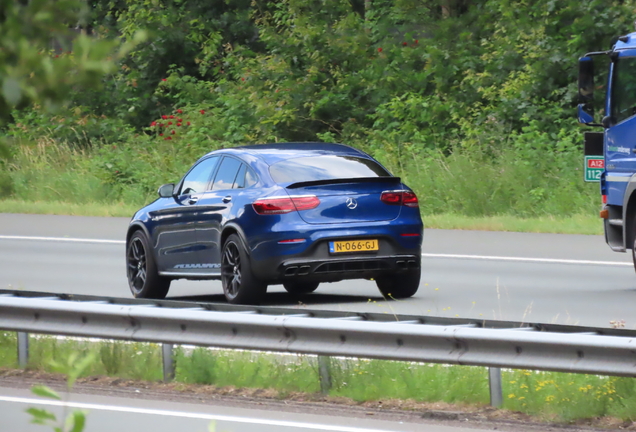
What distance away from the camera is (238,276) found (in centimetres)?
1201

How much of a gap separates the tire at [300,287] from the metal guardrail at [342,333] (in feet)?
13.7

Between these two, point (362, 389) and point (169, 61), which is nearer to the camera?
point (362, 389)

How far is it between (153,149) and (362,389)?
75.6 ft

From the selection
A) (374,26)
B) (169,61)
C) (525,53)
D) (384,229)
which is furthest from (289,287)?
(169,61)

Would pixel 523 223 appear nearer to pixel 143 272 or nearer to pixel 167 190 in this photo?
pixel 143 272

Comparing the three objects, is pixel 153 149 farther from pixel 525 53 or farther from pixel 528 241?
pixel 528 241

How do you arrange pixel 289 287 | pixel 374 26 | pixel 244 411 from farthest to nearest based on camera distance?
pixel 374 26
pixel 289 287
pixel 244 411

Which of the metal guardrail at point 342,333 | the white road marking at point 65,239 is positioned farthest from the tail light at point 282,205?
the white road marking at point 65,239

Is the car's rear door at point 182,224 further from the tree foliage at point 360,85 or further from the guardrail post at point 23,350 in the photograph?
the tree foliage at point 360,85

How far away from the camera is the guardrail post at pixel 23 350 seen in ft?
30.2

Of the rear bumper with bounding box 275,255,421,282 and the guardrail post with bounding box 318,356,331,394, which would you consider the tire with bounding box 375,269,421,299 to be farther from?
the guardrail post with bounding box 318,356,331,394

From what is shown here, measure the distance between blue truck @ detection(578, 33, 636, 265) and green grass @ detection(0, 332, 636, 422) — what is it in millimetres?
5829

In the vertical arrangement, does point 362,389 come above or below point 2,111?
below

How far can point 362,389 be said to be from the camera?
792 cm
